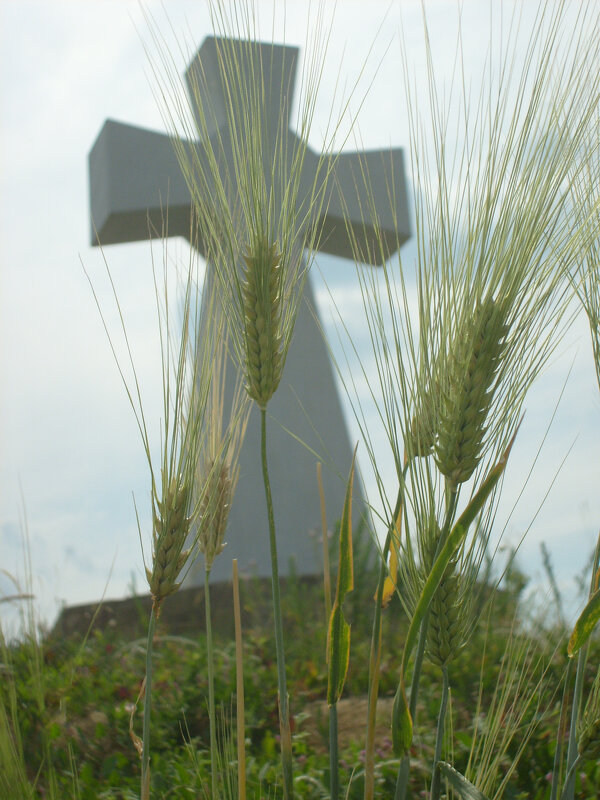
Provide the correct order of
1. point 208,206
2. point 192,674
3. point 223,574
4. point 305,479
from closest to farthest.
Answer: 1. point 208,206
2. point 192,674
3. point 223,574
4. point 305,479

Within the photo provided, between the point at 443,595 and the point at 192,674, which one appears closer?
the point at 443,595

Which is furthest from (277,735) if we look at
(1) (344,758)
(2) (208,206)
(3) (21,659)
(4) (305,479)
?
(4) (305,479)

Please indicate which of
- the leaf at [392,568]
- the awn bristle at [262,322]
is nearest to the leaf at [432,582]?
the leaf at [392,568]

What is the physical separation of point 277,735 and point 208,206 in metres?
2.08

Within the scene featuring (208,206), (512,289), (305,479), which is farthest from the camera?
(305,479)

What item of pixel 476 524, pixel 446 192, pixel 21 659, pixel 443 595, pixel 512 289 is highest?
pixel 446 192

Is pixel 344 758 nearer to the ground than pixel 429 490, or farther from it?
nearer to the ground

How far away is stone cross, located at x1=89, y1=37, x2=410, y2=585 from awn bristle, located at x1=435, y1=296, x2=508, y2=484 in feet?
12.4

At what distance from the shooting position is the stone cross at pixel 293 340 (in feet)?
16.7

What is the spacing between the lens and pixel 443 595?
1209mm

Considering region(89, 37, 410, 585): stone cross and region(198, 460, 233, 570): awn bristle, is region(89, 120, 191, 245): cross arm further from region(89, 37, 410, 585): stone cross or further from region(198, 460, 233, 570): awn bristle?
region(198, 460, 233, 570): awn bristle

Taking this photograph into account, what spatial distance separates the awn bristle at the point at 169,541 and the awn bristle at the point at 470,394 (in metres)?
0.41

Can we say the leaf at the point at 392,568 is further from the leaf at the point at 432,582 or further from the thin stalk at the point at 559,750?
the thin stalk at the point at 559,750

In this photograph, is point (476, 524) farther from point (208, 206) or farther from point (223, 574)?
point (223, 574)
